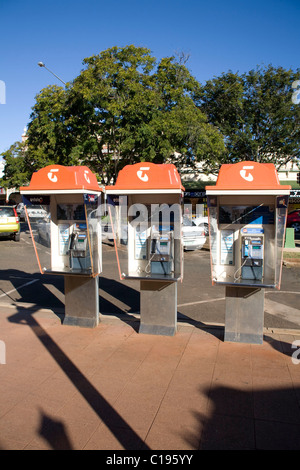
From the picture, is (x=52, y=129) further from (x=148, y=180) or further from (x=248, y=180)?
(x=248, y=180)

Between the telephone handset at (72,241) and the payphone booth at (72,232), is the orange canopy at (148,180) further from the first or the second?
the telephone handset at (72,241)

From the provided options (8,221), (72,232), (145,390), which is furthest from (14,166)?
(145,390)

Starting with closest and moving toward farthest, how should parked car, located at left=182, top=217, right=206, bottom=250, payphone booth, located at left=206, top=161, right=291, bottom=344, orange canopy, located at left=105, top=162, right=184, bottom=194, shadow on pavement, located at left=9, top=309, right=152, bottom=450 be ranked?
shadow on pavement, located at left=9, top=309, right=152, bottom=450
payphone booth, located at left=206, top=161, right=291, bottom=344
orange canopy, located at left=105, top=162, right=184, bottom=194
parked car, located at left=182, top=217, right=206, bottom=250

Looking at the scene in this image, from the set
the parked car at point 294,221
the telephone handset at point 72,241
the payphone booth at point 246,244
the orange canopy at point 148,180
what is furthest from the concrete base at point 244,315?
the parked car at point 294,221

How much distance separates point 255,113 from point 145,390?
67.5ft

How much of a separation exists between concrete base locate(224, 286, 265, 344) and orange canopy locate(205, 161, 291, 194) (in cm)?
141

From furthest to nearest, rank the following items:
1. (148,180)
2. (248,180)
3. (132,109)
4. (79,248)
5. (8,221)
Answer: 1. (8,221)
2. (132,109)
3. (79,248)
4. (148,180)
5. (248,180)

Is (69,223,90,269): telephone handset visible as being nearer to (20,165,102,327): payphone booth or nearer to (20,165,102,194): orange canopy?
(20,165,102,327): payphone booth

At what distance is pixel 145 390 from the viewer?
160 inches

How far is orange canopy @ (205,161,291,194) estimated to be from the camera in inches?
188

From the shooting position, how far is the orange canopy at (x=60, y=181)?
5425 mm

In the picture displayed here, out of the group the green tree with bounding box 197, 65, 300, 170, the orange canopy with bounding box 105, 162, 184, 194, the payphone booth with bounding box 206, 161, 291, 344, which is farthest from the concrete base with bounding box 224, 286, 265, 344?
the green tree with bounding box 197, 65, 300, 170
